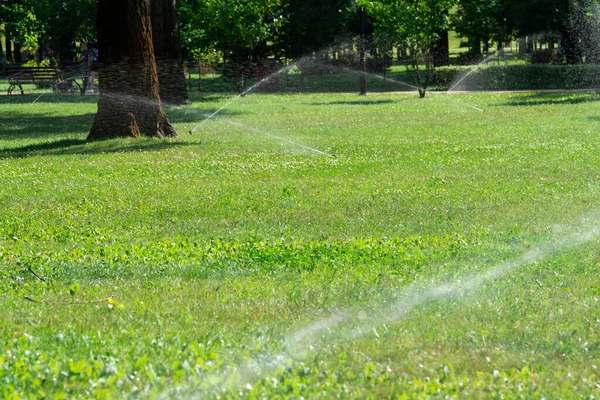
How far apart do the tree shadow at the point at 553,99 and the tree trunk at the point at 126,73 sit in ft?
39.1

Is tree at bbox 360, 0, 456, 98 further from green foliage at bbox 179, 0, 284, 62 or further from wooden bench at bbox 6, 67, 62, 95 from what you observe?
wooden bench at bbox 6, 67, 62, 95

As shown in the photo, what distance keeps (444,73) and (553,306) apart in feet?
109

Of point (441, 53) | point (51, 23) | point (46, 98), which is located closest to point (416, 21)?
point (46, 98)

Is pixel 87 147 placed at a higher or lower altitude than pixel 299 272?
higher

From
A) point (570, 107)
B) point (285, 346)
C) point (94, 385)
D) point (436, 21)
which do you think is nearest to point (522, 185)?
point (285, 346)

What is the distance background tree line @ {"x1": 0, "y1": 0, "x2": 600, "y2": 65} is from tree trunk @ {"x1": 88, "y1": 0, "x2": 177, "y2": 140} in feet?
52.5

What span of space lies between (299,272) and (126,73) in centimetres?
1091

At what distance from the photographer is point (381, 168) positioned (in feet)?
42.3

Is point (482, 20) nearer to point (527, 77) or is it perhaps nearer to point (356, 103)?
point (527, 77)

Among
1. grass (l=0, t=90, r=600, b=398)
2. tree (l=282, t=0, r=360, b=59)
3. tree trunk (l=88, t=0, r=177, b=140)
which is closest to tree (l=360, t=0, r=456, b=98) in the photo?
tree (l=282, t=0, r=360, b=59)

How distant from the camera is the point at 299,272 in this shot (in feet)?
22.1

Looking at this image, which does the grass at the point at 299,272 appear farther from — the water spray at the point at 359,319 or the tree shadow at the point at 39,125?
the tree shadow at the point at 39,125

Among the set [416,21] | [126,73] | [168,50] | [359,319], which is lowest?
[359,319]

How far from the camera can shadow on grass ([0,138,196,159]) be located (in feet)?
50.7
